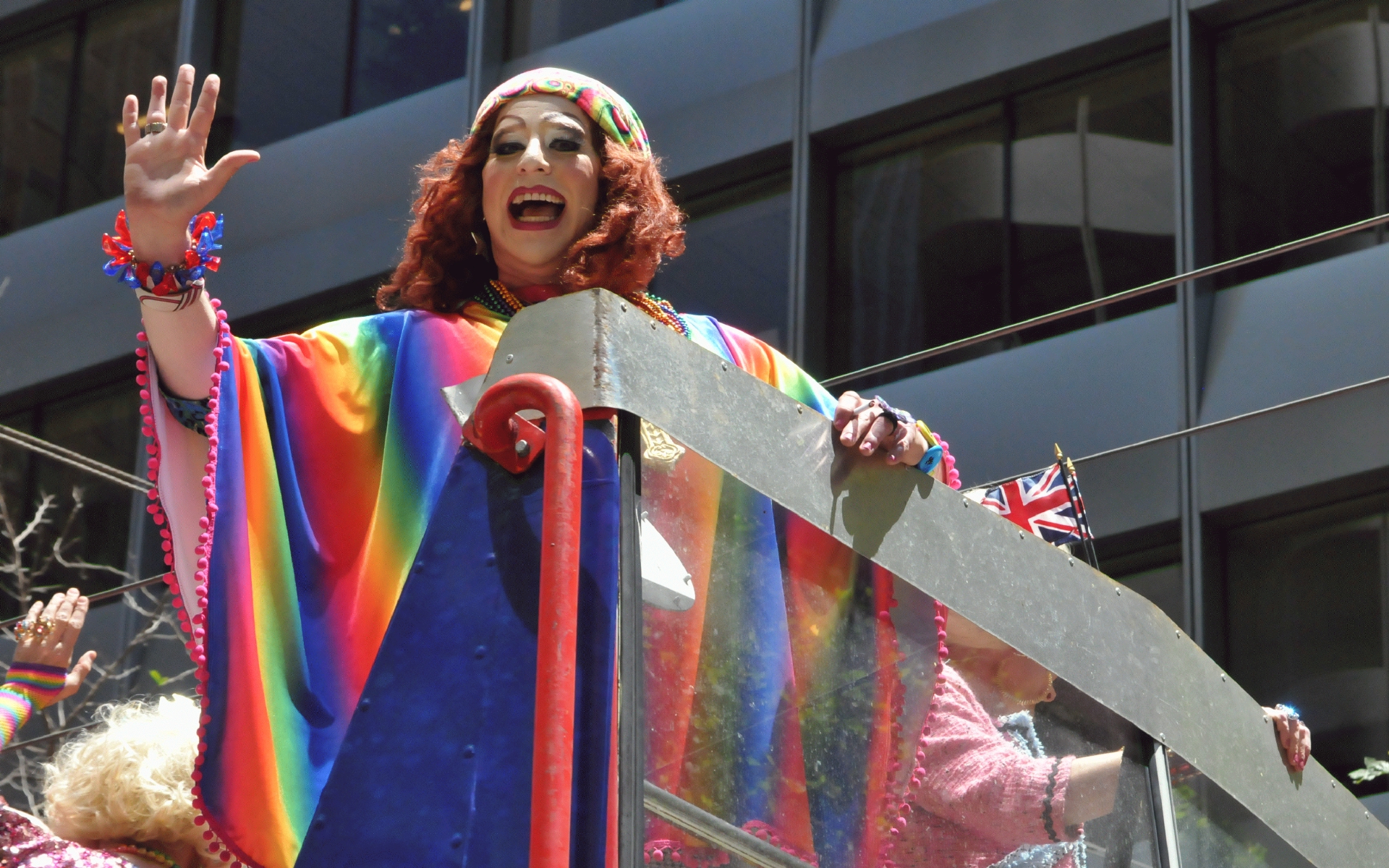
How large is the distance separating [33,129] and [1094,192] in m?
8.50

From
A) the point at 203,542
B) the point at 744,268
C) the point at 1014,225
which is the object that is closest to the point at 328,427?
the point at 203,542

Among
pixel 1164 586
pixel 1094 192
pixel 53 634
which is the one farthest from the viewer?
pixel 1094 192

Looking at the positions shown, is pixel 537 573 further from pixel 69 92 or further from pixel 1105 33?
pixel 69 92

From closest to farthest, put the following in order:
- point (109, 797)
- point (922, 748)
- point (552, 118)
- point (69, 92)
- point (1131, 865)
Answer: point (922, 748), point (1131, 865), point (109, 797), point (552, 118), point (69, 92)

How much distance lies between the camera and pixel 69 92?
51.2 ft

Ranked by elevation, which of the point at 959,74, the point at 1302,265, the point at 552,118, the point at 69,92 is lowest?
the point at 552,118

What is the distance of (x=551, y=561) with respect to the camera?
2.32 meters

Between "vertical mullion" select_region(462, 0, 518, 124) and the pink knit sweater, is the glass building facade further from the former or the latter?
the pink knit sweater

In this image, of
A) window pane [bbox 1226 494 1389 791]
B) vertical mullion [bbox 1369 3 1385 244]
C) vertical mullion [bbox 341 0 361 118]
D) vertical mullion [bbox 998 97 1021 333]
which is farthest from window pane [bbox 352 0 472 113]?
window pane [bbox 1226 494 1389 791]

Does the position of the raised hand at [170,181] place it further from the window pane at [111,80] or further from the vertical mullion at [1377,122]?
the window pane at [111,80]

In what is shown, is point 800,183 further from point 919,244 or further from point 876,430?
point 876,430

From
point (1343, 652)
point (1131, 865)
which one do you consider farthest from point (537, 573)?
point (1343, 652)

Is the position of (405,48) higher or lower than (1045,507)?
higher

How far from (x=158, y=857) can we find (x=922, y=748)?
4.56ft
